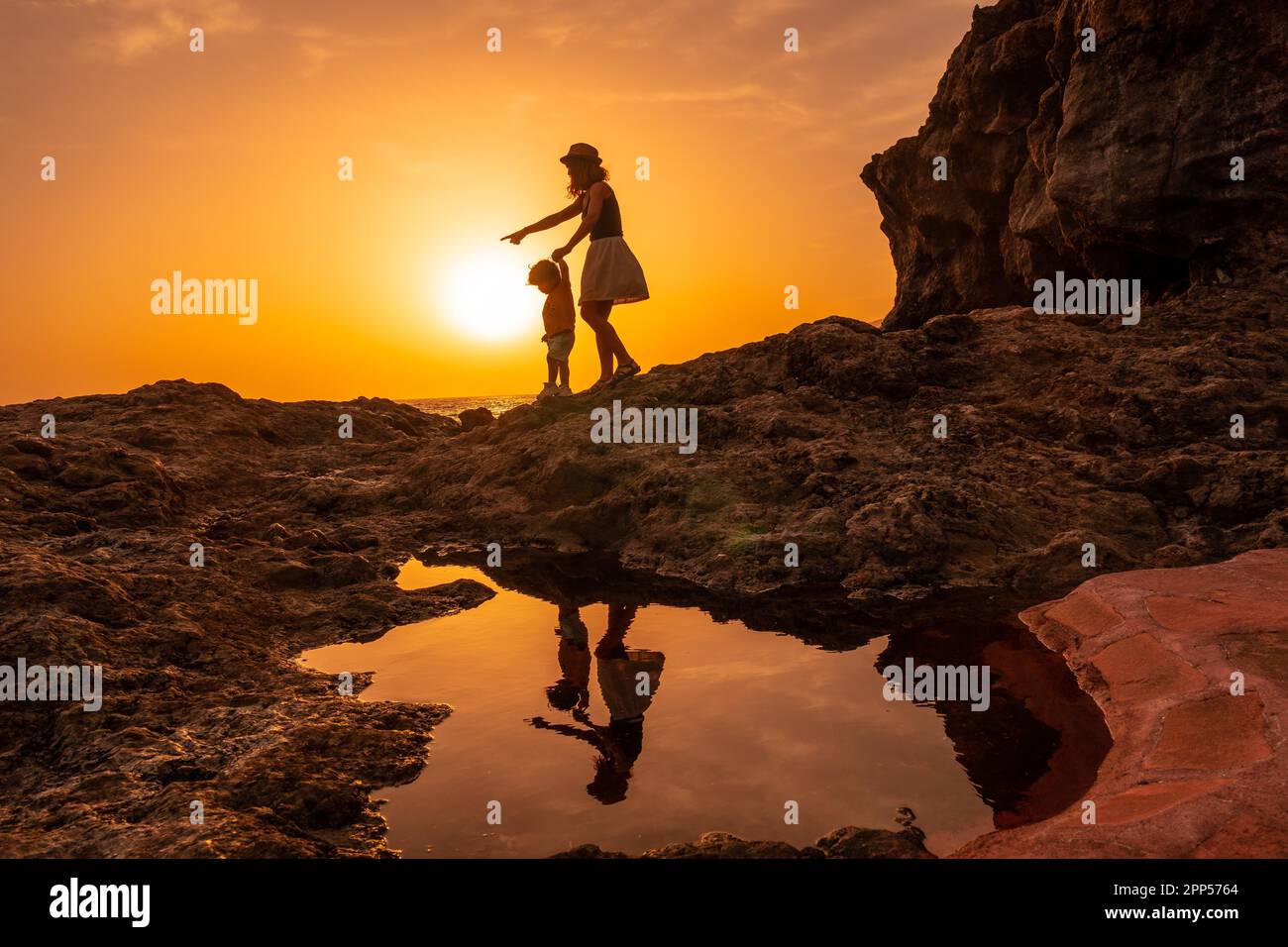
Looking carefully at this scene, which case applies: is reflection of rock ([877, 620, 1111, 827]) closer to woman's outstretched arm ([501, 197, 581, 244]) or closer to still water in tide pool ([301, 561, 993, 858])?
still water in tide pool ([301, 561, 993, 858])

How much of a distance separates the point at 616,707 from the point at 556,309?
22.1 feet

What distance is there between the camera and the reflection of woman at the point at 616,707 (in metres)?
2.84

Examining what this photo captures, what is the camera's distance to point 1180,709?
2938 millimetres

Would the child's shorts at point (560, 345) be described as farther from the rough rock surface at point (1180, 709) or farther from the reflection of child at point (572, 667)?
the rough rock surface at point (1180, 709)

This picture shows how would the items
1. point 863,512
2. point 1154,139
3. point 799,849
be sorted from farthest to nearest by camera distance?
point 1154,139 < point 863,512 < point 799,849

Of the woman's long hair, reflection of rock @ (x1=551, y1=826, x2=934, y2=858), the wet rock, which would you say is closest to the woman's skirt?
the woman's long hair

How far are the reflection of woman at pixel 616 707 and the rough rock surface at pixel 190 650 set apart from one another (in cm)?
61

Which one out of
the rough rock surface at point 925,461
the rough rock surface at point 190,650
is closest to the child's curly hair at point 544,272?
the rough rock surface at point 925,461

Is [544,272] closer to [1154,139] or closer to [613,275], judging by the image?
[613,275]

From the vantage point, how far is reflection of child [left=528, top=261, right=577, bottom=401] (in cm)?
948

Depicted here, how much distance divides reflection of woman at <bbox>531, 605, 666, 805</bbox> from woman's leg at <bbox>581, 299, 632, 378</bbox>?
4.66 metres

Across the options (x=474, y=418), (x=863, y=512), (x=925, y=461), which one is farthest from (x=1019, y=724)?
(x=474, y=418)
